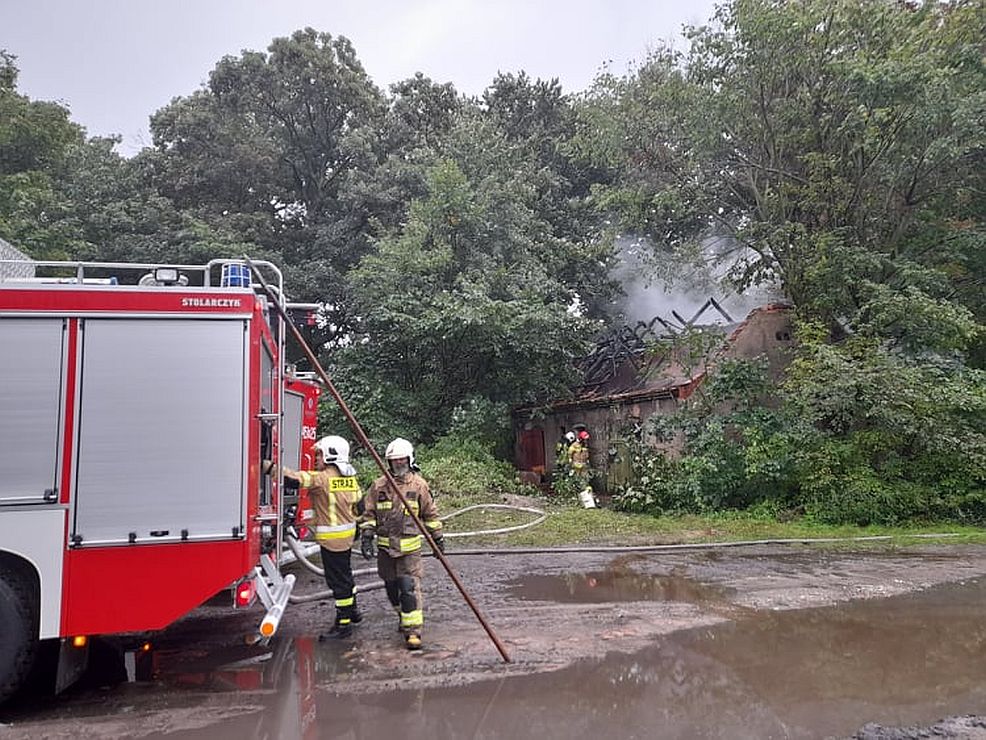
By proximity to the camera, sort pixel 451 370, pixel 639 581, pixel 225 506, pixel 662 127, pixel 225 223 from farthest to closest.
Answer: pixel 225 223
pixel 451 370
pixel 662 127
pixel 639 581
pixel 225 506

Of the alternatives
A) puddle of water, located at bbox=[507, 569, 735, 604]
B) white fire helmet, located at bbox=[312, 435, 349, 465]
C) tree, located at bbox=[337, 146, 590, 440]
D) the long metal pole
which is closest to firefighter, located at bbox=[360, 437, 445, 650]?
the long metal pole

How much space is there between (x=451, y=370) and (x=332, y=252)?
22.9 ft

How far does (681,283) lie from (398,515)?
14.7m

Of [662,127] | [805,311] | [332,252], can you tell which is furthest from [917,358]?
[332,252]

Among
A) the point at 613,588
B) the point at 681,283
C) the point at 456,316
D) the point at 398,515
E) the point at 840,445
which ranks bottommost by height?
the point at 613,588

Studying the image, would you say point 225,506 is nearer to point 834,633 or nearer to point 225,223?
point 834,633

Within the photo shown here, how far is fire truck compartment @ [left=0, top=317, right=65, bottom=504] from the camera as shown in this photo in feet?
13.4

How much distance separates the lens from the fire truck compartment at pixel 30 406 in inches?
161

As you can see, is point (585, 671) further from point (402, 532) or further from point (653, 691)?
point (402, 532)

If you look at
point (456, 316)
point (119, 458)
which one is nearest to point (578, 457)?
point (456, 316)

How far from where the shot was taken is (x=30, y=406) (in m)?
4.18

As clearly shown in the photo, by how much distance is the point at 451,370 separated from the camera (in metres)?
17.4

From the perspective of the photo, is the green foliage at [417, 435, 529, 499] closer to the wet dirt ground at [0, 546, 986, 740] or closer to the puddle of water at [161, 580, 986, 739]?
the wet dirt ground at [0, 546, 986, 740]

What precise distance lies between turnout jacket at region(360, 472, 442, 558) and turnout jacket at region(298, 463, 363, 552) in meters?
0.15
